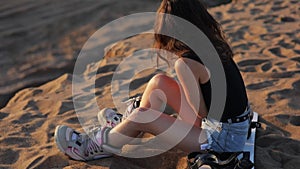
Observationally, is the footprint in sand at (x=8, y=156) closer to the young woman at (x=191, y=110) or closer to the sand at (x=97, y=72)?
the sand at (x=97, y=72)

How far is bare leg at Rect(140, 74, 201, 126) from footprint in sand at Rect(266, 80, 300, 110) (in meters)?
0.98

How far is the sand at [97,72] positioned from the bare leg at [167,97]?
0.90 feet

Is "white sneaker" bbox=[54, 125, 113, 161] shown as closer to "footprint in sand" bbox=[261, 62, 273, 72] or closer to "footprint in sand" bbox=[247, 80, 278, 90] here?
"footprint in sand" bbox=[247, 80, 278, 90]

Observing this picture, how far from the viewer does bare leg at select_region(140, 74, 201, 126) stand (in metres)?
3.16

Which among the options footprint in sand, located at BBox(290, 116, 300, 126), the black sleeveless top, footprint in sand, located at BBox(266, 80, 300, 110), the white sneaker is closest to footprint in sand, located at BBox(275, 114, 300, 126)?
footprint in sand, located at BBox(290, 116, 300, 126)

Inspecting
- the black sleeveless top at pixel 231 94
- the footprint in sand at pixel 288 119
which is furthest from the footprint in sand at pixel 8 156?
the footprint in sand at pixel 288 119

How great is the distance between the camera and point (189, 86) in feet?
9.61

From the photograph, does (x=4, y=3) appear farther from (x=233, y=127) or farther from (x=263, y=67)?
(x=233, y=127)

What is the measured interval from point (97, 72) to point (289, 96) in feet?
6.28

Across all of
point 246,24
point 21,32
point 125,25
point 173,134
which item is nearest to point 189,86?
point 173,134

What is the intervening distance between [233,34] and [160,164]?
291 centimetres

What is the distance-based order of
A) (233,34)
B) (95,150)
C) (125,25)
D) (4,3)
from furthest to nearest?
1. (4,3)
2. (125,25)
3. (233,34)
4. (95,150)

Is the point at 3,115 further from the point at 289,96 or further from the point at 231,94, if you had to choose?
the point at 289,96

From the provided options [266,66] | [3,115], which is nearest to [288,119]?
[266,66]
